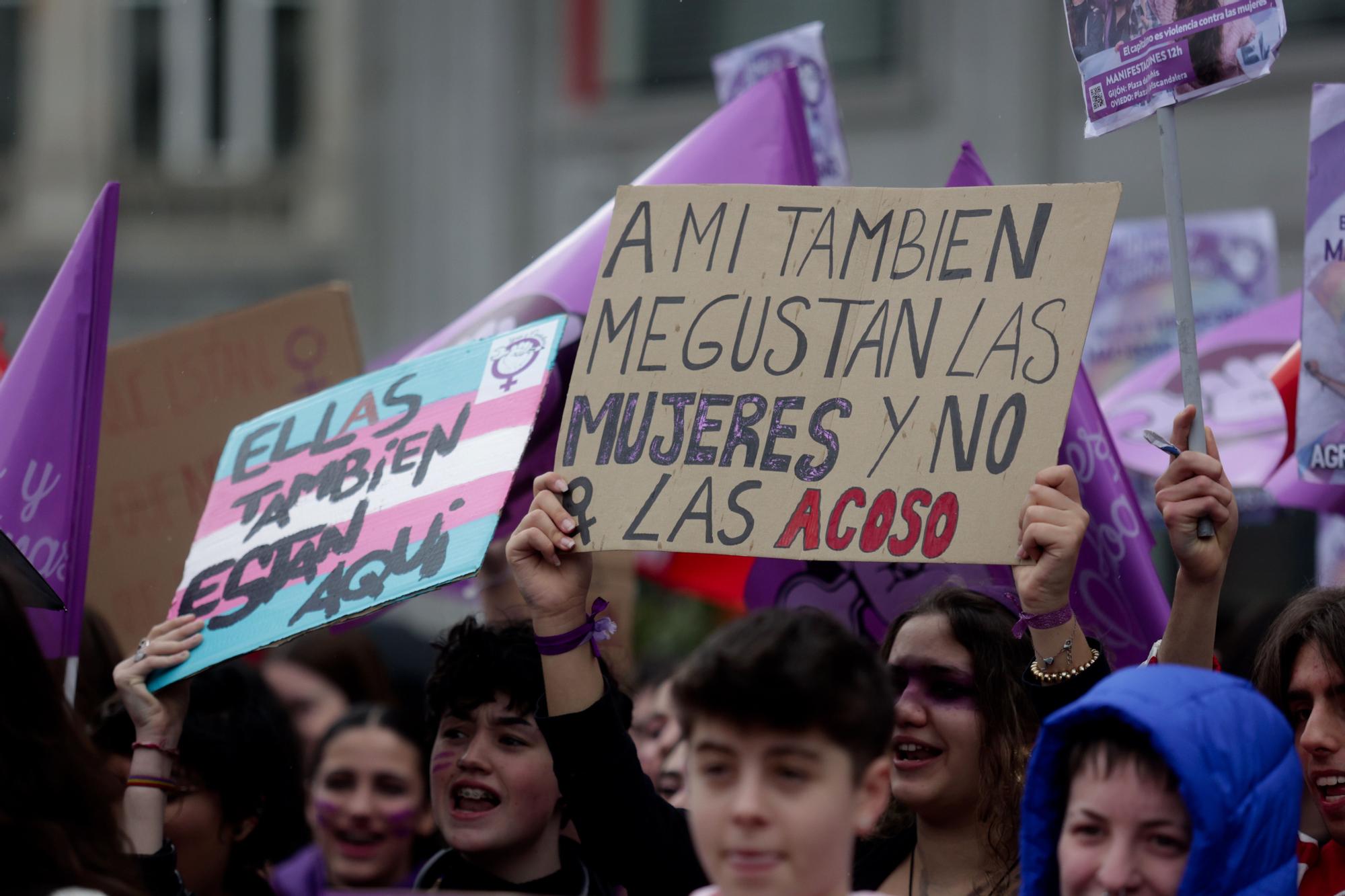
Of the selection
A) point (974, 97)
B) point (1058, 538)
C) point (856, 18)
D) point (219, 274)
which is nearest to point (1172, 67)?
point (1058, 538)

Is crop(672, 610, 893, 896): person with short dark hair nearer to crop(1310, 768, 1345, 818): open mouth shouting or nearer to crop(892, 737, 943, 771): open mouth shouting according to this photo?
crop(892, 737, 943, 771): open mouth shouting

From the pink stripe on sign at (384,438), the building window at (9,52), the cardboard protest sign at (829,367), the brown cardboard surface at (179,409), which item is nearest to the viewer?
the cardboard protest sign at (829,367)

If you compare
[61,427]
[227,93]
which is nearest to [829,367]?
[61,427]

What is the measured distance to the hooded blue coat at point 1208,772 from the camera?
2289mm

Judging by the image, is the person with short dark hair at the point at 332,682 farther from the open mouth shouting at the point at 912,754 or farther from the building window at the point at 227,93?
the building window at the point at 227,93

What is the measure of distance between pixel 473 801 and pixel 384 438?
69 cm

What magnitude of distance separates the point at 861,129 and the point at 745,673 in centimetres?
1149

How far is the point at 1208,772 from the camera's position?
7.51 feet

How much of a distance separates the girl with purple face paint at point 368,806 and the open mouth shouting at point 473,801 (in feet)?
5.15

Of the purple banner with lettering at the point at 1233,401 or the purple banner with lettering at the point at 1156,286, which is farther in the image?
the purple banner with lettering at the point at 1156,286

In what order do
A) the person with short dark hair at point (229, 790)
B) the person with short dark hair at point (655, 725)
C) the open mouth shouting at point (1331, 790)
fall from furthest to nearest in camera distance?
the person with short dark hair at point (655, 725)
the person with short dark hair at point (229, 790)
the open mouth shouting at point (1331, 790)

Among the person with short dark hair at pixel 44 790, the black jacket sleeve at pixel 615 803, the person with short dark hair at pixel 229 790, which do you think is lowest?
the person with short dark hair at pixel 229 790

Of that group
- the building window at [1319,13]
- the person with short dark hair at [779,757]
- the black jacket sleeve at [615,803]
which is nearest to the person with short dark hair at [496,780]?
the black jacket sleeve at [615,803]

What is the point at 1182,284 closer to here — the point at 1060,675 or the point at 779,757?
the point at 1060,675
